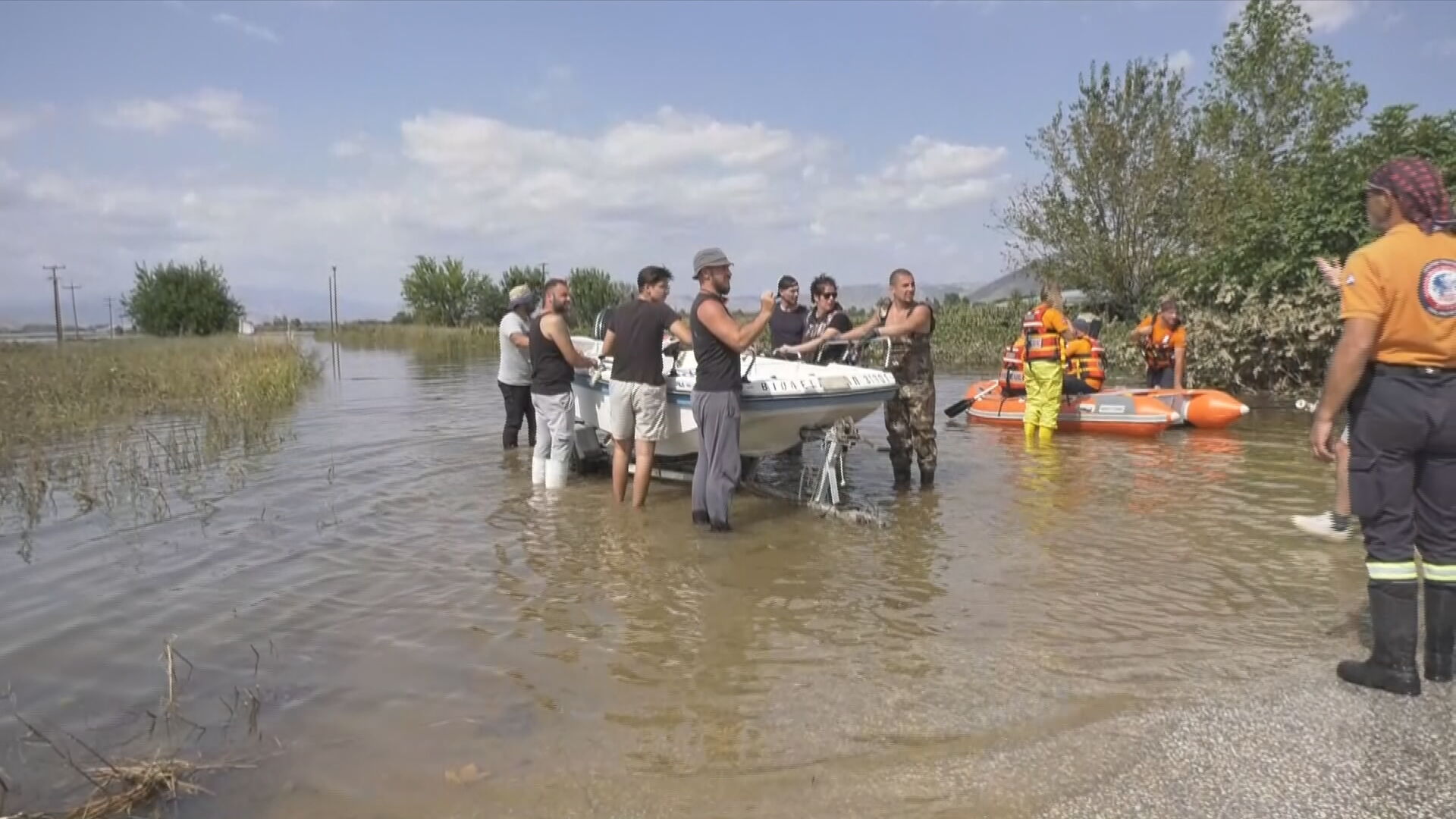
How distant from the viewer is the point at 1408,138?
12055mm

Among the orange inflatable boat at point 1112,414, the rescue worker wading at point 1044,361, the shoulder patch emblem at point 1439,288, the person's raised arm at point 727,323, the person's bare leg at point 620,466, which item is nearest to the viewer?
the shoulder patch emblem at point 1439,288

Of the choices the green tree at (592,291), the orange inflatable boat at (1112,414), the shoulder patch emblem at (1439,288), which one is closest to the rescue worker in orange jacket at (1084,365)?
the orange inflatable boat at (1112,414)

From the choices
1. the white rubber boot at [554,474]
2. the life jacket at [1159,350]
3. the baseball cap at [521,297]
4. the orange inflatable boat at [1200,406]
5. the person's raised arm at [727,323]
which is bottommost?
the white rubber boot at [554,474]

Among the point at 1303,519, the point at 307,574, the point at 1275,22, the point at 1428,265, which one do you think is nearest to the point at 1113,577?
the point at 1303,519

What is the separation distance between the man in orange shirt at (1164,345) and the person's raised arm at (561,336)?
793 cm

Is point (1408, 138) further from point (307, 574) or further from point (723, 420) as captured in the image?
point (307, 574)

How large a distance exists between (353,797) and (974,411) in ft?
34.0

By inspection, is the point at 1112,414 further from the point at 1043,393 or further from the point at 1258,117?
the point at 1258,117

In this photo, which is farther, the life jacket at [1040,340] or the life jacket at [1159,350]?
the life jacket at [1159,350]

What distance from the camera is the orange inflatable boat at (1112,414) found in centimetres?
1060

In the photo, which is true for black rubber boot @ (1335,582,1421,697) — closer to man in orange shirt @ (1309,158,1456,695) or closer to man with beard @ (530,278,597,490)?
man in orange shirt @ (1309,158,1456,695)

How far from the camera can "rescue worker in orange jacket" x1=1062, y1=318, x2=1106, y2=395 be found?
1120cm

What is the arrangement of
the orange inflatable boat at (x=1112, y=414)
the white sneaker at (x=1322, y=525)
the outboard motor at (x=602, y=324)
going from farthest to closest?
the orange inflatable boat at (x=1112, y=414), the outboard motor at (x=602, y=324), the white sneaker at (x=1322, y=525)

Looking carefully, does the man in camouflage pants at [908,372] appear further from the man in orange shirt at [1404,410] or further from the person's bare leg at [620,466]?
the man in orange shirt at [1404,410]
